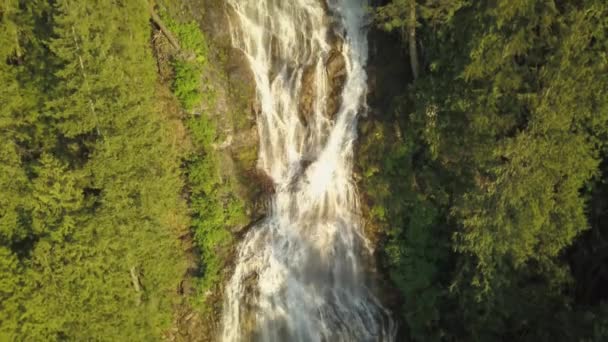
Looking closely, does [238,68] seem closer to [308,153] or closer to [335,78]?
[335,78]

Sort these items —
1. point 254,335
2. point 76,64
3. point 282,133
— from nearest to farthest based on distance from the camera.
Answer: point 76,64, point 254,335, point 282,133

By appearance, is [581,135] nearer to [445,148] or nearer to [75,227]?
[445,148]

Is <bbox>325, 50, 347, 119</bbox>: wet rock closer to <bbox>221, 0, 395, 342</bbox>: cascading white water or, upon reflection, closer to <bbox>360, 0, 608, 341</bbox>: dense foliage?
<bbox>221, 0, 395, 342</bbox>: cascading white water

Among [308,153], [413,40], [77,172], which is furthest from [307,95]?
[77,172]

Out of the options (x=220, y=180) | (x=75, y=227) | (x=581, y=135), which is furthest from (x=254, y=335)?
(x=581, y=135)

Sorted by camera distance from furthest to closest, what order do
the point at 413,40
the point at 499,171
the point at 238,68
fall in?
the point at 238,68 → the point at 413,40 → the point at 499,171

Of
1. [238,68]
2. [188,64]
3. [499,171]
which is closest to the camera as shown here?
[499,171]

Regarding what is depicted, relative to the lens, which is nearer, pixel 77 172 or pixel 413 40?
pixel 77 172
